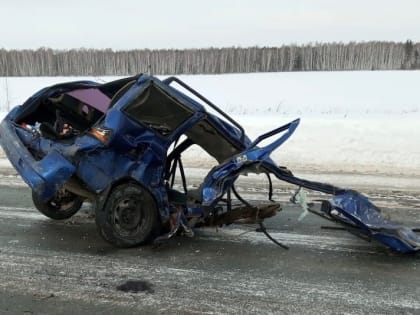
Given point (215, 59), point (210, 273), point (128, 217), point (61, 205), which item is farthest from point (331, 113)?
point (215, 59)

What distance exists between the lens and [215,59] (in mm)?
38188

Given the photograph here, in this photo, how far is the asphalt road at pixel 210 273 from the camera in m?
4.31

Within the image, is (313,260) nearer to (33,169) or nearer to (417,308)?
(417,308)

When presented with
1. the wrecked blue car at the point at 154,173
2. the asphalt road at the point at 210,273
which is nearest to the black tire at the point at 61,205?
the asphalt road at the point at 210,273

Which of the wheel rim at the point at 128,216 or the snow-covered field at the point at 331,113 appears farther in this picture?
the snow-covered field at the point at 331,113

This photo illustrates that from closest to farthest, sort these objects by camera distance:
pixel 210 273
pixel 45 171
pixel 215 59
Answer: pixel 210 273
pixel 45 171
pixel 215 59

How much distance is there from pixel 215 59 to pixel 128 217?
3338cm

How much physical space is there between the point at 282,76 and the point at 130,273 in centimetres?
3016

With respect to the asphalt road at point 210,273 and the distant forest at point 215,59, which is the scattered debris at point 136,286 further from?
the distant forest at point 215,59

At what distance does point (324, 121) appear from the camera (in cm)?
1372

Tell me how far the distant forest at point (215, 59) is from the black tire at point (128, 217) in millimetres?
32323

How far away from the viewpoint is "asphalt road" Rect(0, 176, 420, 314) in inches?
170

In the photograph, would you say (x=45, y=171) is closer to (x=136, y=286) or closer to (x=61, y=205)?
(x=61, y=205)

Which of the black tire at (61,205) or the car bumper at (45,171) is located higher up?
the car bumper at (45,171)
